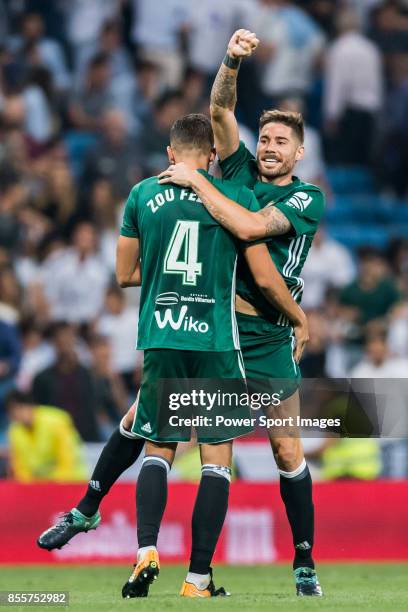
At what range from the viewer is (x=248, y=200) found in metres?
7.00

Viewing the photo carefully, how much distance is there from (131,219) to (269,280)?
2.26ft

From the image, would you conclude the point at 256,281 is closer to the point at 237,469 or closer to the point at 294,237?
the point at 294,237

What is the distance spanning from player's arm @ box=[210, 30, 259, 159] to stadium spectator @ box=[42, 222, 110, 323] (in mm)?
7530

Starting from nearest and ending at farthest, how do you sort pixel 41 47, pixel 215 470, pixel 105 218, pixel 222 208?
1. pixel 222 208
2. pixel 215 470
3. pixel 105 218
4. pixel 41 47

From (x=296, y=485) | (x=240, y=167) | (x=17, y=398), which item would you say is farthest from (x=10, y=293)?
(x=296, y=485)

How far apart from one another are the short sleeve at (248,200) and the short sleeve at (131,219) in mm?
472

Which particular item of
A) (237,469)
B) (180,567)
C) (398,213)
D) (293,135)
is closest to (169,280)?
(293,135)

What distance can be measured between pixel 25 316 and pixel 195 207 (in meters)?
7.41

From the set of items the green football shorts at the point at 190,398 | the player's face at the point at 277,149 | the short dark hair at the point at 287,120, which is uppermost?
the short dark hair at the point at 287,120

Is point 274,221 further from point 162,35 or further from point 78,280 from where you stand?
point 162,35

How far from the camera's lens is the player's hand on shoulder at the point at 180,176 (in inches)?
269

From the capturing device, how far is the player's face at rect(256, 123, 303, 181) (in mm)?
7336

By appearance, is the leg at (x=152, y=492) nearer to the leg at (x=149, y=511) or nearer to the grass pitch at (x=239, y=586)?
the leg at (x=149, y=511)

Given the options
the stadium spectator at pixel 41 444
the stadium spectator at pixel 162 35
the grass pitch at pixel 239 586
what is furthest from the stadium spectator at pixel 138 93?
the grass pitch at pixel 239 586
